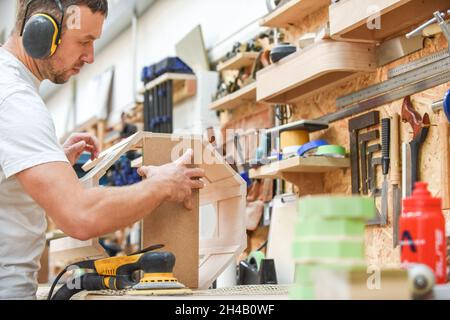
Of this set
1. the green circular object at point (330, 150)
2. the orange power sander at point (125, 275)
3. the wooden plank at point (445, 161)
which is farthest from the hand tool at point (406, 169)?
the orange power sander at point (125, 275)

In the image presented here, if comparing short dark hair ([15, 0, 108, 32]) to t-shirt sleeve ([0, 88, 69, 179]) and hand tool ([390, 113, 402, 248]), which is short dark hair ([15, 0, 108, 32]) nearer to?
t-shirt sleeve ([0, 88, 69, 179])

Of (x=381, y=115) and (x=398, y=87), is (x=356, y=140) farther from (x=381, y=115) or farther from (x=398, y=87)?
(x=398, y=87)

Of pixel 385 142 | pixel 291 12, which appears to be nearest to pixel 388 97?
pixel 385 142

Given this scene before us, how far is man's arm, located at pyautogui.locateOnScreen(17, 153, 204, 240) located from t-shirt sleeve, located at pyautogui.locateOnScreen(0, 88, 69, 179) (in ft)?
0.07

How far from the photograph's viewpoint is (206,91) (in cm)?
460

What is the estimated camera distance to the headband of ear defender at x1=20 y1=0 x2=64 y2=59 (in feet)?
5.69

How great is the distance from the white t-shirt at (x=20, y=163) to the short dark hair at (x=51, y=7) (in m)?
0.14

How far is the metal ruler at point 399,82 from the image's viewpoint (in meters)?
2.50

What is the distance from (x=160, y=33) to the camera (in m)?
5.87

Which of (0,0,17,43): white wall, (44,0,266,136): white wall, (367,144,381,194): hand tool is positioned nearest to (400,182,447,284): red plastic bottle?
(367,144,381,194): hand tool

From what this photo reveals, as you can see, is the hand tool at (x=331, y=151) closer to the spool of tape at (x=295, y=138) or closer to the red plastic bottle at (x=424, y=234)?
the spool of tape at (x=295, y=138)

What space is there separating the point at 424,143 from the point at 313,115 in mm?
841

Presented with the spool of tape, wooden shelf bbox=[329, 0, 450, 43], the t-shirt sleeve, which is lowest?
the t-shirt sleeve

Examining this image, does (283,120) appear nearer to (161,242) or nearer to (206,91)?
(206,91)
